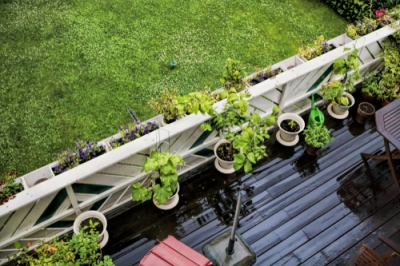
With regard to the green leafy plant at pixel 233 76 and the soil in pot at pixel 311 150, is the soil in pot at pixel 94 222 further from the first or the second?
the soil in pot at pixel 311 150

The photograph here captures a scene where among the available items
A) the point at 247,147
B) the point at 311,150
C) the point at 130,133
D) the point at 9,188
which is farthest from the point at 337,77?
the point at 9,188

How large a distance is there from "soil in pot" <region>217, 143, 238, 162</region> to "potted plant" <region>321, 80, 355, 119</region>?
1543 mm

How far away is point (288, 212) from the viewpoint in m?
4.84

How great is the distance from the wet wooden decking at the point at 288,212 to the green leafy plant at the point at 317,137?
0.27 meters

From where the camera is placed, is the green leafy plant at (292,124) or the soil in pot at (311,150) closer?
the soil in pot at (311,150)

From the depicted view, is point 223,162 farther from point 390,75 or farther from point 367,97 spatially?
point 390,75

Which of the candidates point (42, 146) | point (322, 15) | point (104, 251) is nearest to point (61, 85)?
point (42, 146)

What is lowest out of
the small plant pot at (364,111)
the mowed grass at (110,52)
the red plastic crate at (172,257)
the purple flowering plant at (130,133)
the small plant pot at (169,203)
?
the red plastic crate at (172,257)

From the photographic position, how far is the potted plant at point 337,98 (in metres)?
5.39

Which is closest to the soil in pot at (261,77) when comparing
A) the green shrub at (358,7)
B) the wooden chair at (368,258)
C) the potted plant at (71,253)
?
the wooden chair at (368,258)

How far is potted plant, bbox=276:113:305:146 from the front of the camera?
17.8ft

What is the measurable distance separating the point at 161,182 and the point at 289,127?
80.5 inches

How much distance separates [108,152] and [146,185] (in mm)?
832

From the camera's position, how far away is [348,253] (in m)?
4.52
